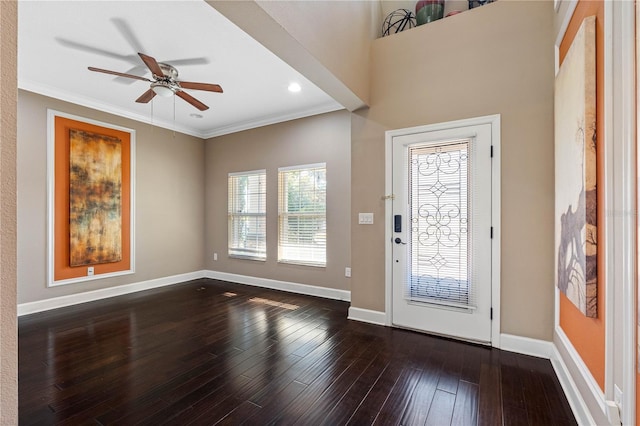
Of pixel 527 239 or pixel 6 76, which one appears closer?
pixel 6 76

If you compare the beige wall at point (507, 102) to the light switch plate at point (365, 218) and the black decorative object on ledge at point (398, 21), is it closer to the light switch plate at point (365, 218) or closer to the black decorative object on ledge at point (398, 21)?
the light switch plate at point (365, 218)

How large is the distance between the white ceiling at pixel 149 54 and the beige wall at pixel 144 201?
1.16 ft

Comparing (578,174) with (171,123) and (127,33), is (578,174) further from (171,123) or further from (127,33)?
(171,123)

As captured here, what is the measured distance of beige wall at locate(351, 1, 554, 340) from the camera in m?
2.57

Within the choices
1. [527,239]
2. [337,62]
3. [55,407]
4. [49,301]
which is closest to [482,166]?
[527,239]

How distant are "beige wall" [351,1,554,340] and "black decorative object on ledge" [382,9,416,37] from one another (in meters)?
0.49

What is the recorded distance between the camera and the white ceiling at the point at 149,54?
2510 mm

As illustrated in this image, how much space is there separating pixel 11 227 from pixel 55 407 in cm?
192

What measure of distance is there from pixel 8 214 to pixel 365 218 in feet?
9.77

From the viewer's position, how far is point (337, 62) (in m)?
2.73

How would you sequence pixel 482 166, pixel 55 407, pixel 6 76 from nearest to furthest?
pixel 6 76, pixel 55 407, pixel 482 166

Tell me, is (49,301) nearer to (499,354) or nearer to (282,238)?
(282,238)

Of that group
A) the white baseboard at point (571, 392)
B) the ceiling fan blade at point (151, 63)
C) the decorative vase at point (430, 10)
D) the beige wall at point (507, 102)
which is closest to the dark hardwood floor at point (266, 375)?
the white baseboard at point (571, 392)

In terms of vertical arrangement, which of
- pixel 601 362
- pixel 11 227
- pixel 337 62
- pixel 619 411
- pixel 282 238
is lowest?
pixel 619 411
